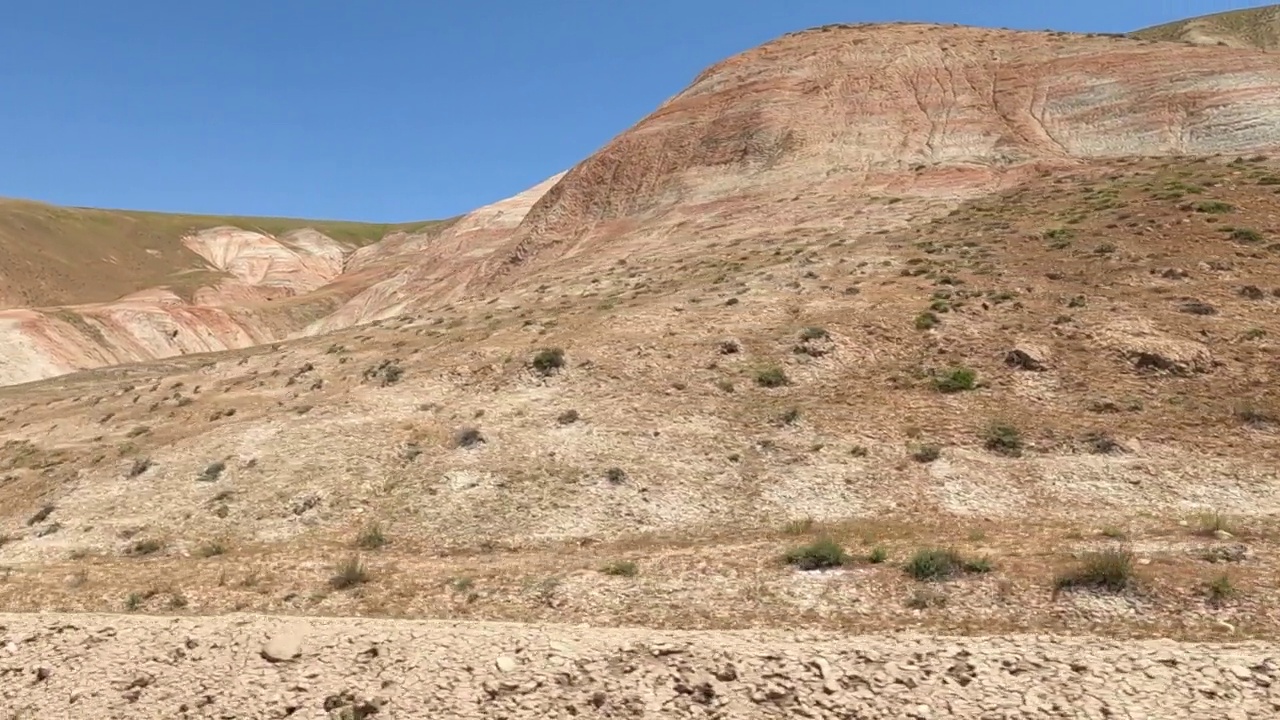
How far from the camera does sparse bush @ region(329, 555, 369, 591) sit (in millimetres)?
13247

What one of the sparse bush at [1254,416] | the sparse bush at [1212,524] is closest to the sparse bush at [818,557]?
the sparse bush at [1212,524]

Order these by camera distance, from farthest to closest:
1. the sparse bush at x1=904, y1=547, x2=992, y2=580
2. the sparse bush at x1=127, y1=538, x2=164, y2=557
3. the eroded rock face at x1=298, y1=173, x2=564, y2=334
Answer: the eroded rock face at x1=298, y1=173, x2=564, y2=334 < the sparse bush at x1=127, y1=538, x2=164, y2=557 < the sparse bush at x1=904, y1=547, x2=992, y2=580

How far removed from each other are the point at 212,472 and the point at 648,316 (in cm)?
1338

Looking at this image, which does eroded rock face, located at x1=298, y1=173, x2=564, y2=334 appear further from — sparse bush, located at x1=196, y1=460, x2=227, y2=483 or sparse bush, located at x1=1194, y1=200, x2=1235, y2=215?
sparse bush, located at x1=1194, y1=200, x2=1235, y2=215

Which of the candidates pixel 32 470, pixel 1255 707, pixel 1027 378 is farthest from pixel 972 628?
pixel 32 470

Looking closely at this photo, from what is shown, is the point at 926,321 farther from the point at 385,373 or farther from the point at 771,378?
the point at 385,373

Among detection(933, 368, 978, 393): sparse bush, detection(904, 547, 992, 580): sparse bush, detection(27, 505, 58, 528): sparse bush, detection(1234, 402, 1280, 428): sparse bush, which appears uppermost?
detection(933, 368, 978, 393): sparse bush

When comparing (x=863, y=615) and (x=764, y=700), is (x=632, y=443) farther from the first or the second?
(x=764, y=700)

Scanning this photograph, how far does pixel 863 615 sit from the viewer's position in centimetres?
1101

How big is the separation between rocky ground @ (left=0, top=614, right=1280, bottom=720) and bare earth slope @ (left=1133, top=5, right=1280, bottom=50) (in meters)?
77.4

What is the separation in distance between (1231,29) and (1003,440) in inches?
3304

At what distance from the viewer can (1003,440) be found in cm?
1742

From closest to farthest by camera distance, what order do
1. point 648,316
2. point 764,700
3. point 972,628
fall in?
point 764,700, point 972,628, point 648,316

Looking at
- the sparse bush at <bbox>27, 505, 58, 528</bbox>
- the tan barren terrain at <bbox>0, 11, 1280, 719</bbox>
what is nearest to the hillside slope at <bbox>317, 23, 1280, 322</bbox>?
the tan barren terrain at <bbox>0, 11, 1280, 719</bbox>
